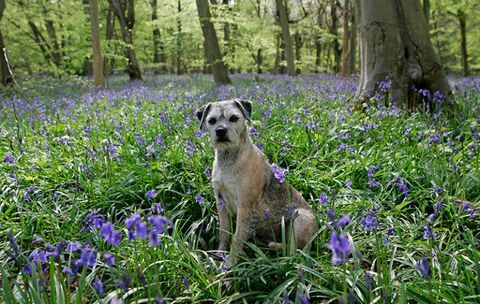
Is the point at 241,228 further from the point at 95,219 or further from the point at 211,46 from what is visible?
the point at 211,46

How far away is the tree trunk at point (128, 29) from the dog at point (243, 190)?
17.8m

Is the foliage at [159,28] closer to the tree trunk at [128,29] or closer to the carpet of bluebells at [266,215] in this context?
the tree trunk at [128,29]

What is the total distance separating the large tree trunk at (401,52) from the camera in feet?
22.6

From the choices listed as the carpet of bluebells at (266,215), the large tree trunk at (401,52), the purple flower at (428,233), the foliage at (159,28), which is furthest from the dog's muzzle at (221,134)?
the foliage at (159,28)

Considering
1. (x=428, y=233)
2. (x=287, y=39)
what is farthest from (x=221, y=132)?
(x=287, y=39)

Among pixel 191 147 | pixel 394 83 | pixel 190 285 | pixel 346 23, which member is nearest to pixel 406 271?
pixel 190 285

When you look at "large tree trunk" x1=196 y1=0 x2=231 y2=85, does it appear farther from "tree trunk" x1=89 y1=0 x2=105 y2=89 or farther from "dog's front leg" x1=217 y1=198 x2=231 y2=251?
"dog's front leg" x1=217 y1=198 x2=231 y2=251

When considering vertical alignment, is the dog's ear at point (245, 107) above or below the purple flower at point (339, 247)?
above

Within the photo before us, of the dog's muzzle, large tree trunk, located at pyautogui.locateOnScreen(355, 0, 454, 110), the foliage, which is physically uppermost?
the foliage

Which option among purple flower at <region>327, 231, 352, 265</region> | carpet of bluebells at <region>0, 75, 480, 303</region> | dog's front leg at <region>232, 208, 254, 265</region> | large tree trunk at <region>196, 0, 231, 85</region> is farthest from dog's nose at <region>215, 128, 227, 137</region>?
large tree trunk at <region>196, 0, 231, 85</region>

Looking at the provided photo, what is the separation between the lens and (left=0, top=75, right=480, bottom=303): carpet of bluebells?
2395 mm

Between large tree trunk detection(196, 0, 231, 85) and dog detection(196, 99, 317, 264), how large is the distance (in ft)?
39.6

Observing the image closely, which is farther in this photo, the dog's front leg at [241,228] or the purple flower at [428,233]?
the dog's front leg at [241,228]

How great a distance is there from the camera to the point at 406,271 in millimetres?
2760
